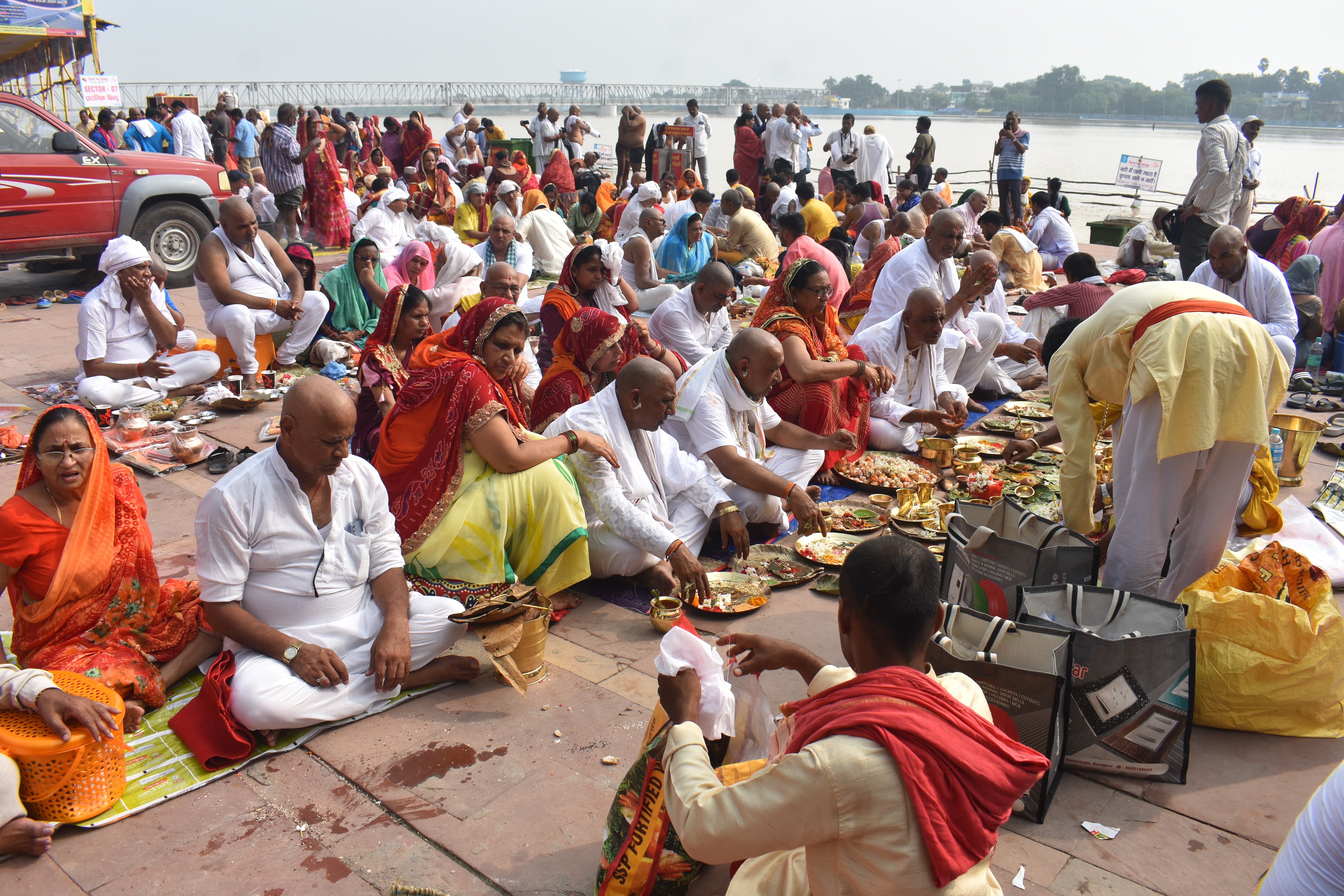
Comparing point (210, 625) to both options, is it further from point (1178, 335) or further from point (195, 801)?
point (1178, 335)

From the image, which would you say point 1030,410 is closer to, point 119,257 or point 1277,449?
point 1277,449

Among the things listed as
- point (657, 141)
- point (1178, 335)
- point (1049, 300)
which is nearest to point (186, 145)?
point (657, 141)

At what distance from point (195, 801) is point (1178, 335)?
12.7 feet

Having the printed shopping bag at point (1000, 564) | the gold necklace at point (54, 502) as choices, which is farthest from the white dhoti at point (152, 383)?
the printed shopping bag at point (1000, 564)

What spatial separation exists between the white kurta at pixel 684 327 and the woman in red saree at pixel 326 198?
802 centimetres

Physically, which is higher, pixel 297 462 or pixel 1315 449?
pixel 297 462

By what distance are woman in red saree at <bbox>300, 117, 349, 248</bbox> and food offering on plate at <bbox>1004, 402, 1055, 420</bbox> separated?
1035 centimetres

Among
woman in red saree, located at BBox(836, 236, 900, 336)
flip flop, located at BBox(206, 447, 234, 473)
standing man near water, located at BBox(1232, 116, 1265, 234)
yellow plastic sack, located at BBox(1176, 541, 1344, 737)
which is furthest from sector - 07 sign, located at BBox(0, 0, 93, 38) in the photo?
yellow plastic sack, located at BBox(1176, 541, 1344, 737)

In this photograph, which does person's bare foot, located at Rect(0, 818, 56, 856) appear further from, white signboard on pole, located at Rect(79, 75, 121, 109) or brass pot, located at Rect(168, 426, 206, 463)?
white signboard on pole, located at Rect(79, 75, 121, 109)

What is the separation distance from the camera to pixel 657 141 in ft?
61.6

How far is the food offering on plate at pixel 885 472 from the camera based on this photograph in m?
5.55

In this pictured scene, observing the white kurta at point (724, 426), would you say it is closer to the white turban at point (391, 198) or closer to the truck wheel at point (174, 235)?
the white turban at point (391, 198)

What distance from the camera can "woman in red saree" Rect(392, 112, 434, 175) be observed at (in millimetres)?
16984

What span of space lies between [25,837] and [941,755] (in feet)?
8.46
